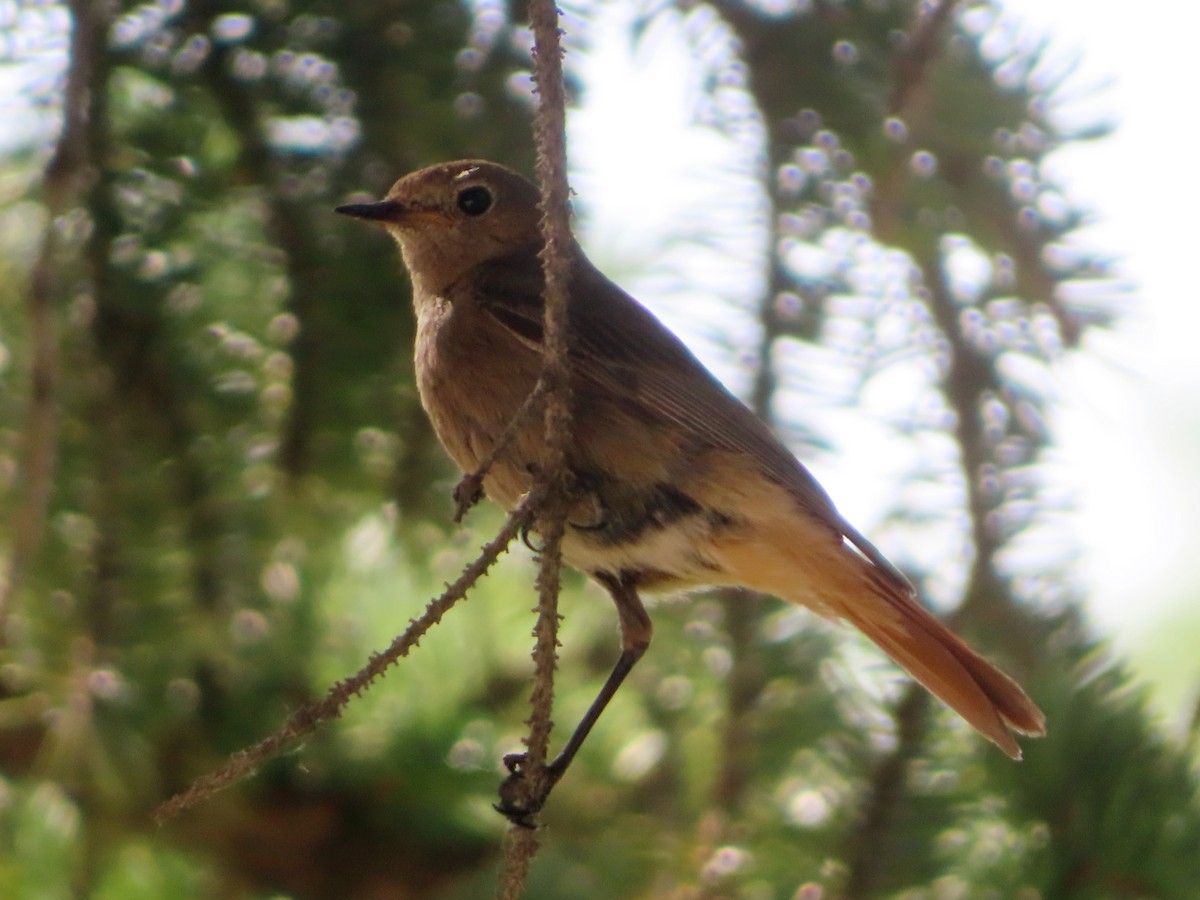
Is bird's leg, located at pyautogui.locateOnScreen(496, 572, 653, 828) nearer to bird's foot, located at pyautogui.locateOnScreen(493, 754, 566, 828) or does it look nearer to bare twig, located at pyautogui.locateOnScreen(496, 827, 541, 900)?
bird's foot, located at pyautogui.locateOnScreen(493, 754, 566, 828)

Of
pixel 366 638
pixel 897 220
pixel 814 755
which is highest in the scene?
pixel 897 220

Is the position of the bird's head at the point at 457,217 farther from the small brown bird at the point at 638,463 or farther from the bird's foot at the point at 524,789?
the bird's foot at the point at 524,789

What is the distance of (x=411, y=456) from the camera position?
267 centimetres

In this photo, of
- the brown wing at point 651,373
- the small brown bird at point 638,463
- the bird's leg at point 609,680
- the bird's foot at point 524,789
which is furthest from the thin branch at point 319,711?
the brown wing at point 651,373

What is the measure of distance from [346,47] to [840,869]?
4.95 ft

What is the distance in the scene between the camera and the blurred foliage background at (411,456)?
2305 millimetres

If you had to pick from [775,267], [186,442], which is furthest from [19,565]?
[775,267]

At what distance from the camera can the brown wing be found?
9.01ft

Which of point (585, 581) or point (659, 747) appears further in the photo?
point (585, 581)

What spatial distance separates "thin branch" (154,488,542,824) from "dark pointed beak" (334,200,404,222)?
3.10ft

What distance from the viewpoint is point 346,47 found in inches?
93.3

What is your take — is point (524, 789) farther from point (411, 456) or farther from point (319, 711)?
point (411, 456)

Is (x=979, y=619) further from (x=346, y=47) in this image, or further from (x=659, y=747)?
(x=346, y=47)

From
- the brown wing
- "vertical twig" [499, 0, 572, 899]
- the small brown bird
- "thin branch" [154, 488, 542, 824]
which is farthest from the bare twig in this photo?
the brown wing
